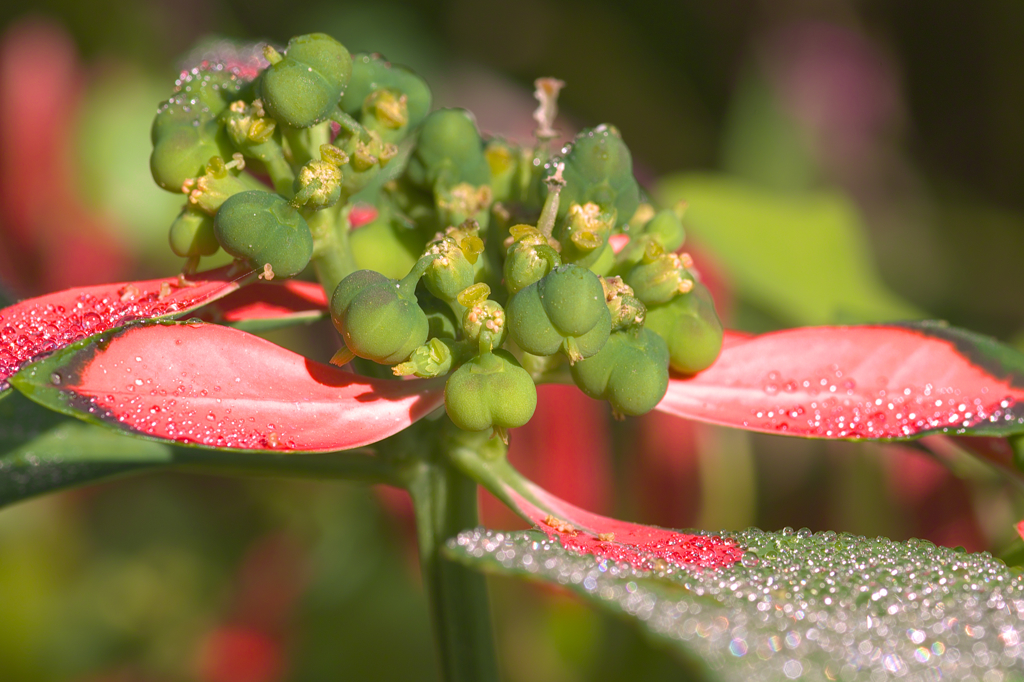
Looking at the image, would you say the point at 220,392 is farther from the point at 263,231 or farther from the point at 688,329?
the point at 688,329

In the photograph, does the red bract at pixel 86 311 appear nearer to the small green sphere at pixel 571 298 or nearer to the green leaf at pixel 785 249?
the small green sphere at pixel 571 298

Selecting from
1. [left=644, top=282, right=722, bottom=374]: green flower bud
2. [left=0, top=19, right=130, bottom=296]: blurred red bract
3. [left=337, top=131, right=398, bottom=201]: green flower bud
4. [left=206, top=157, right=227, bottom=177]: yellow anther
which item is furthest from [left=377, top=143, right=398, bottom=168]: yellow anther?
[left=0, top=19, right=130, bottom=296]: blurred red bract

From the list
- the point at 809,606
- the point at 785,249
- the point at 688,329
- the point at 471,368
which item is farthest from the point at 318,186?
the point at 785,249

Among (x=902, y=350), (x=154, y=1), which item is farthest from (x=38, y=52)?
(x=902, y=350)

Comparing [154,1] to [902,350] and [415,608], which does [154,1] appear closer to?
[415,608]

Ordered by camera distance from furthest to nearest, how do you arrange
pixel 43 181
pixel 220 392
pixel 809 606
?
pixel 43 181
pixel 220 392
pixel 809 606

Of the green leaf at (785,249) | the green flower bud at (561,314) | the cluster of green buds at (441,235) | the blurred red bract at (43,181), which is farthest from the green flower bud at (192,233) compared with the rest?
the blurred red bract at (43,181)

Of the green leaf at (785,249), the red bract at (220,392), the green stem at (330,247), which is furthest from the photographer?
the green leaf at (785,249)
